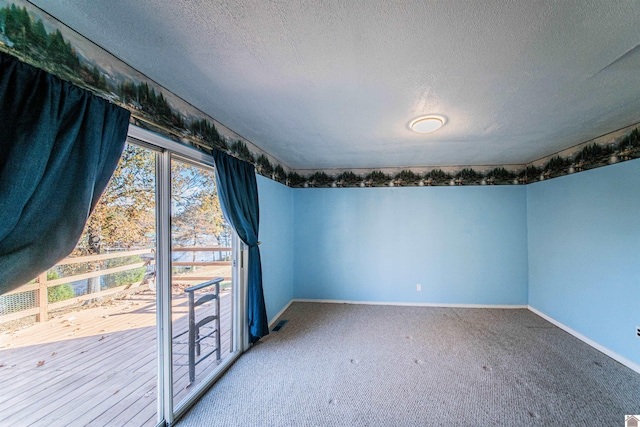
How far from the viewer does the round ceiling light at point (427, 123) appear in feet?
7.06

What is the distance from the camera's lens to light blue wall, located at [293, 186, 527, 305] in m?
3.93

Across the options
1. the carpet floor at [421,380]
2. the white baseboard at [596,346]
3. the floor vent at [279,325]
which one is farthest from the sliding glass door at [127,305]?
the white baseboard at [596,346]

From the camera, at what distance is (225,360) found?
2422 millimetres

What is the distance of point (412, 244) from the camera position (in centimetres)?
411

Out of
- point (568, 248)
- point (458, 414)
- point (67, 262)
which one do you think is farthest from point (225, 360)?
point (568, 248)

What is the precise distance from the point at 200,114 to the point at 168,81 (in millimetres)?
464

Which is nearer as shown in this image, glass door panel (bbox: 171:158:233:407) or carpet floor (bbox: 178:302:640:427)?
carpet floor (bbox: 178:302:640:427)

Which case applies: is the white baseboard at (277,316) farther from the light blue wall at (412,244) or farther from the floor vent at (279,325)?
the light blue wall at (412,244)

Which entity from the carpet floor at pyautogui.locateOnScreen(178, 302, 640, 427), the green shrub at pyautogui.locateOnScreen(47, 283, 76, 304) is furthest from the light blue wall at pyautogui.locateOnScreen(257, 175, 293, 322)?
the green shrub at pyautogui.locateOnScreen(47, 283, 76, 304)

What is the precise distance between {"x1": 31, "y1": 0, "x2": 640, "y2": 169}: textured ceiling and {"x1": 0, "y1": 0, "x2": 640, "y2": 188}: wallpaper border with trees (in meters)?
0.08

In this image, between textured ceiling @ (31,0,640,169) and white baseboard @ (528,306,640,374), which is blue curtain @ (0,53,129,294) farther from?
white baseboard @ (528,306,640,374)

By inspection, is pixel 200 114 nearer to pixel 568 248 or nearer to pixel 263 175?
pixel 263 175

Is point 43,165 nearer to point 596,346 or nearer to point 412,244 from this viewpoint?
point 412,244

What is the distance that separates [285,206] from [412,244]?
237 centimetres
